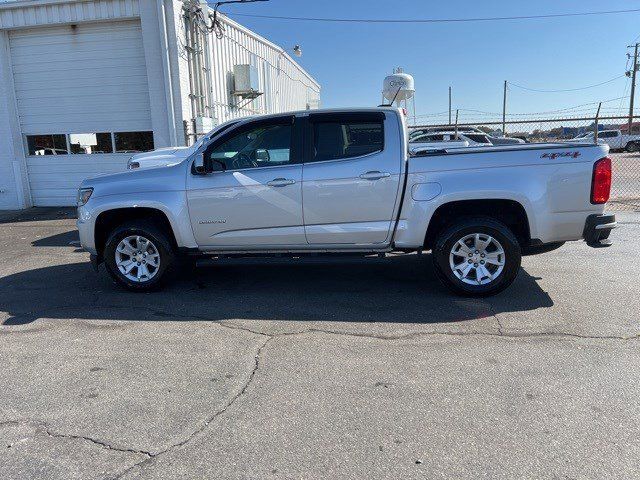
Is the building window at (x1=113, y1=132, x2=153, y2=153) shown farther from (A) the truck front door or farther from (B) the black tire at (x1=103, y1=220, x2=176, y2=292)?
(A) the truck front door

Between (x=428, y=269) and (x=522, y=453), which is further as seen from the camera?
(x=428, y=269)

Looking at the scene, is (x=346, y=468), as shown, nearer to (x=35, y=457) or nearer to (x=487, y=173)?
(x=35, y=457)

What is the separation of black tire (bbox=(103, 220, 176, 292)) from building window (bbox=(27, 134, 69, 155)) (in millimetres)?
8673

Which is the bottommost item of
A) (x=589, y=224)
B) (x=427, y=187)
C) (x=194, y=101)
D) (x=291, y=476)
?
(x=291, y=476)

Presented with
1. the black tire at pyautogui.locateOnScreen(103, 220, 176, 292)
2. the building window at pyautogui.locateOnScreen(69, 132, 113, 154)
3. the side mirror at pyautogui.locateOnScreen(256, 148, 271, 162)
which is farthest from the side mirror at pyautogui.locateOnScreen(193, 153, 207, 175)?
the building window at pyautogui.locateOnScreen(69, 132, 113, 154)

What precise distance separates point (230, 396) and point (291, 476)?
37.7 inches

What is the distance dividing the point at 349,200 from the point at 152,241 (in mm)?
2229

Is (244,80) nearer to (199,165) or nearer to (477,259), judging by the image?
(199,165)

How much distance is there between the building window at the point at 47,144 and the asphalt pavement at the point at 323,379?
7.95m

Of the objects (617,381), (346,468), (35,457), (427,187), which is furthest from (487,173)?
(35,457)

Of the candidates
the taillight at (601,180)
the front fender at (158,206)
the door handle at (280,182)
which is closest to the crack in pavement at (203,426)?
the door handle at (280,182)

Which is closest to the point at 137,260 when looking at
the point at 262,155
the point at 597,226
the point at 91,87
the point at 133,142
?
the point at 262,155

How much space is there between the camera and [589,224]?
16.4 feet

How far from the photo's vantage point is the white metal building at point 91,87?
12.0m
